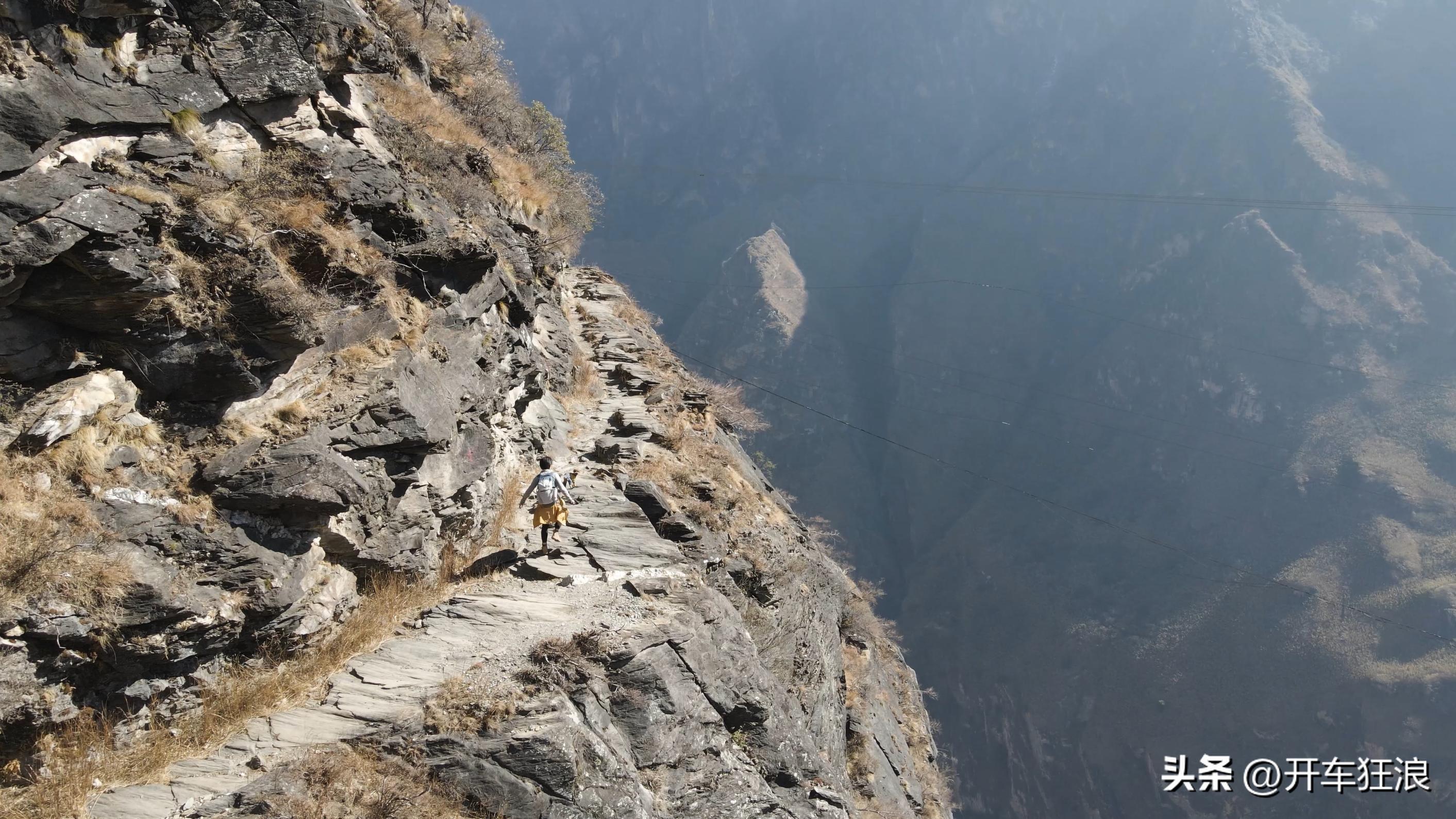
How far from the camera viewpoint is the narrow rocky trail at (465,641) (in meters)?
6.20

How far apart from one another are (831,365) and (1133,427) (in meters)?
31.2

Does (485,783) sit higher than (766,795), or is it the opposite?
(766,795)

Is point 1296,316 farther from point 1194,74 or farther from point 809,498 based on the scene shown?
point 809,498

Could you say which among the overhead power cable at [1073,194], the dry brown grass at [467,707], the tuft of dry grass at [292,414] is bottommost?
the dry brown grass at [467,707]

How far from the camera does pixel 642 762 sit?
8.20 m

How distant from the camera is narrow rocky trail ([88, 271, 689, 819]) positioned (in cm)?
620

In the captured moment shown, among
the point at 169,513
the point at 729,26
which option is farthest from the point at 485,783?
the point at 729,26

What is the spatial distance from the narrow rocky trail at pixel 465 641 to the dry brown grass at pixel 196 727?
14cm

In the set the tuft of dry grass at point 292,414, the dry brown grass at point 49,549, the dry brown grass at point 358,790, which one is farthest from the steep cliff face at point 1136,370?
the dry brown grass at point 49,549

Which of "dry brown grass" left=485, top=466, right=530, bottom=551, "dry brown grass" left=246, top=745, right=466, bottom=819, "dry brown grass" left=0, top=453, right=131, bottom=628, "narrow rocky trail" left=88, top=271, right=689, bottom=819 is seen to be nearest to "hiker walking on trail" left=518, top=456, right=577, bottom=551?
"narrow rocky trail" left=88, top=271, right=689, bottom=819

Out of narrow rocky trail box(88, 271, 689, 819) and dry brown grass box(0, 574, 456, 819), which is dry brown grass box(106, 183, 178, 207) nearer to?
dry brown grass box(0, 574, 456, 819)

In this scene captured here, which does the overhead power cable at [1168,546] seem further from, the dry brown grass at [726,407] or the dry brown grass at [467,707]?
the dry brown grass at [467,707]

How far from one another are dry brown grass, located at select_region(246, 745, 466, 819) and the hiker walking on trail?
14.0 feet

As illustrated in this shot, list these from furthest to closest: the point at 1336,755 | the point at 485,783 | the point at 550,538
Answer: the point at 1336,755 → the point at 550,538 → the point at 485,783
